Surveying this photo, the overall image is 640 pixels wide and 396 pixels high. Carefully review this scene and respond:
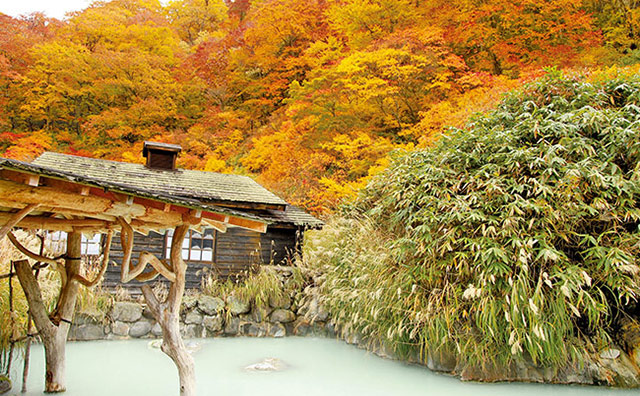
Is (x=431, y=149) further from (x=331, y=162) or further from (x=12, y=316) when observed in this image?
(x=331, y=162)

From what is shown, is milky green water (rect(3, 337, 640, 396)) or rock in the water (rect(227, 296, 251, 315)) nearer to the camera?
milky green water (rect(3, 337, 640, 396))

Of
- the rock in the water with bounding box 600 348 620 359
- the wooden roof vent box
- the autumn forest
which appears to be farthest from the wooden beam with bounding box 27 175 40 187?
the wooden roof vent box

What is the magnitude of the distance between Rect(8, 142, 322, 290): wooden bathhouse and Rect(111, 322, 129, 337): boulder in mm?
1547

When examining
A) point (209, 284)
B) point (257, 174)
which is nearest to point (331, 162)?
point (257, 174)

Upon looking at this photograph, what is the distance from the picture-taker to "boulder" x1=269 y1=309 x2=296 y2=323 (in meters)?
9.20

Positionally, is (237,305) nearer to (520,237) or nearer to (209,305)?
(209,305)

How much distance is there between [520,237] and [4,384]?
21.4 feet

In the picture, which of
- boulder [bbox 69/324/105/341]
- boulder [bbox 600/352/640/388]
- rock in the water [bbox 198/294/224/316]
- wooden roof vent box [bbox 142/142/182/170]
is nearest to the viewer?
boulder [bbox 600/352/640/388]

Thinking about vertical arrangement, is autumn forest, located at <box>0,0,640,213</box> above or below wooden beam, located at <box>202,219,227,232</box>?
above

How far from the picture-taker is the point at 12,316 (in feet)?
15.4

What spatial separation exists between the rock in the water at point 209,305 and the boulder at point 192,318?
5.8 inches

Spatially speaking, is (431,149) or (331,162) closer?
(431,149)

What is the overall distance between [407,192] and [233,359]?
13.3 ft

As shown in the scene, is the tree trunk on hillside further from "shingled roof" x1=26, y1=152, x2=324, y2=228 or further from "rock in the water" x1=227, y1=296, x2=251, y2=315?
"shingled roof" x1=26, y1=152, x2=324, y2=228
